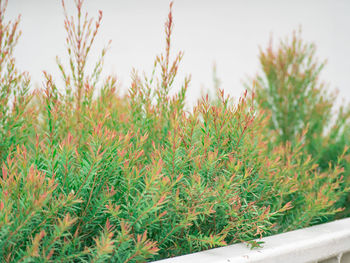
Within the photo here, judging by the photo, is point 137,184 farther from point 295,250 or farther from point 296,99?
point 296,99

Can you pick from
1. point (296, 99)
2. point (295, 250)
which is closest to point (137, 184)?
point (295, 250)

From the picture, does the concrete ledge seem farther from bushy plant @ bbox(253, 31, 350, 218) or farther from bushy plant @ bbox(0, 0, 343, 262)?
bushy plant @ bbox(253, 31, 350, 218)

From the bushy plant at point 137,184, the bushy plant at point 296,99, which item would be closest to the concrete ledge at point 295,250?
the bushy plant at point 137,184

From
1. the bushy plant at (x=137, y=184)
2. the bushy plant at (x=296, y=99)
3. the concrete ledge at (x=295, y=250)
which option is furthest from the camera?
the bushy plant at (x=296, y=99)

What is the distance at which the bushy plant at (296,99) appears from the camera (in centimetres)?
212

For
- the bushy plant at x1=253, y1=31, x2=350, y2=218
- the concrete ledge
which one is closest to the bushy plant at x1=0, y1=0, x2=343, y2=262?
the concrete ledge

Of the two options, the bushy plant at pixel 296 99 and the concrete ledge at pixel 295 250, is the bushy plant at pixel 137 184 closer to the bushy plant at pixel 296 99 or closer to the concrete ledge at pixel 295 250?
the concrete ledge at pixel 295 250

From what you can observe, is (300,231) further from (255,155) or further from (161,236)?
(161,236)

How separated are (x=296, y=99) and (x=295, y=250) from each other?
123 centimetres

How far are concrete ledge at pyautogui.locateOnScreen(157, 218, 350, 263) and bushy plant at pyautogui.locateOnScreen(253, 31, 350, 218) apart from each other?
802 mm

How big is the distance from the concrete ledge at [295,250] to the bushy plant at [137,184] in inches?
1.6

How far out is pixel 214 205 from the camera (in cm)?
105

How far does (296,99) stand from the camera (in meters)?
2.19

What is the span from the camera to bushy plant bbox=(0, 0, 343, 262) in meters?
0.88
